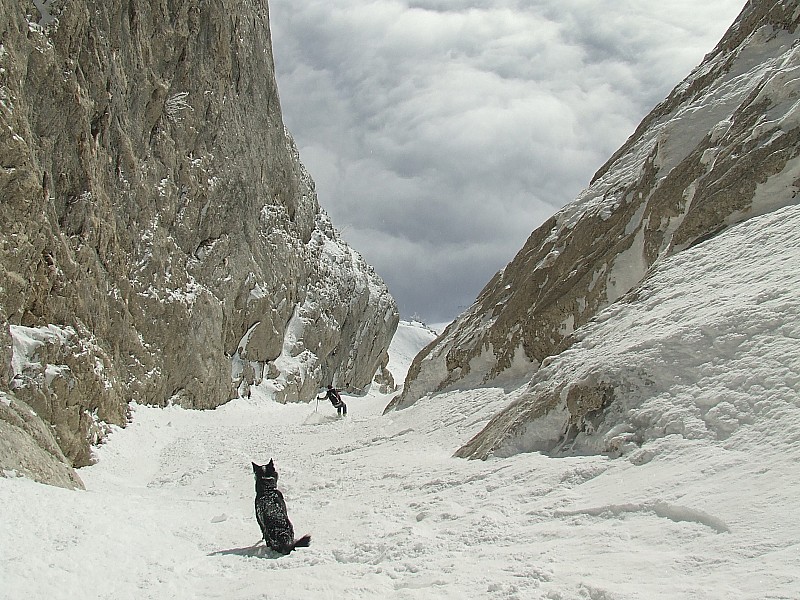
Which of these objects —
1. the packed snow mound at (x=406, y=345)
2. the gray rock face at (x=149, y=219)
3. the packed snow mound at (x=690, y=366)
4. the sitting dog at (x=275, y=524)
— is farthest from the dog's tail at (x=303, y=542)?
the packed snow mound at (x=406, y=345)

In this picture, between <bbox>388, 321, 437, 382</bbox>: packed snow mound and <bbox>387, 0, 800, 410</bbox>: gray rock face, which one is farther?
<bbox>388, 321, 437, 382</bbox>: packed snow mound

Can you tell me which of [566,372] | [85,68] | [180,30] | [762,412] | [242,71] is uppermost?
[242,71]

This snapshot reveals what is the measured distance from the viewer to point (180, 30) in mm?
25438

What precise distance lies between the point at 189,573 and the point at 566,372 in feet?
19.0

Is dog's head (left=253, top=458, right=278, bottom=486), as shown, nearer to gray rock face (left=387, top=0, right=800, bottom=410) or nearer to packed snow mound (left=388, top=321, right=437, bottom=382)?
gray rock face (left=387, top=0, right=800, bottom=410)

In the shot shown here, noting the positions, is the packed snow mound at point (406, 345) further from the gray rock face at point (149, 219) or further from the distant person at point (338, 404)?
the distant person at point (338, 404)

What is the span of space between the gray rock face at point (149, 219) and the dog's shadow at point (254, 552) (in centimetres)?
738

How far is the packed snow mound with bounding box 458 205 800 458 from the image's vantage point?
571 cm

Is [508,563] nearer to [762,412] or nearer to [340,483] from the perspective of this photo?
[762,412]

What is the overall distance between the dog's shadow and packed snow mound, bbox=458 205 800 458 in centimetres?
347

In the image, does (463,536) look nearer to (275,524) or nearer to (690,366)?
(275,524)

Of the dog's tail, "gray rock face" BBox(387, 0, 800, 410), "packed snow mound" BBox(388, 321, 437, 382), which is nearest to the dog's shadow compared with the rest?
the dog's tail

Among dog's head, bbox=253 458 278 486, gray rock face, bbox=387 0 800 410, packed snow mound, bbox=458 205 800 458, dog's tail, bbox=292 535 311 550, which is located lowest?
dog's tail, bbox=292 535 311 550

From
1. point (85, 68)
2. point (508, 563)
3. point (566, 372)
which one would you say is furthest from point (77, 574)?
point (85, 68)
